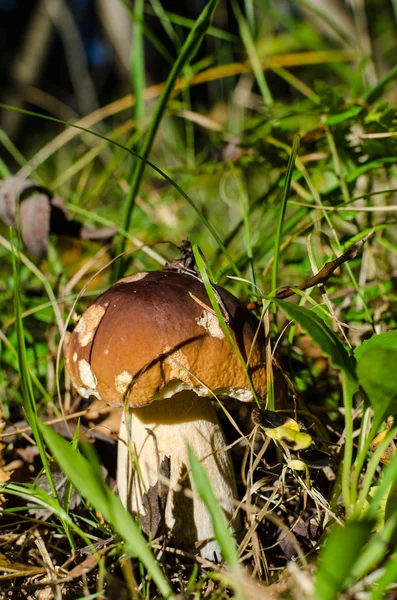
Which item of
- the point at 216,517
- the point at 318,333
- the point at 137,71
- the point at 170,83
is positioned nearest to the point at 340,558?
the point at 216,517

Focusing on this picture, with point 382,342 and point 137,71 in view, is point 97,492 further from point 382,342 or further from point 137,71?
Answer: point 137,71

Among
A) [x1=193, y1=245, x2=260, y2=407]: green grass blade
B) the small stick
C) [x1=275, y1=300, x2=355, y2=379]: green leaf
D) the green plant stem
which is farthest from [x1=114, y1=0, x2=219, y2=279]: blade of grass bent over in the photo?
the green plant stem

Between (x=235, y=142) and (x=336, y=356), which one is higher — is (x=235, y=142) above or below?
above

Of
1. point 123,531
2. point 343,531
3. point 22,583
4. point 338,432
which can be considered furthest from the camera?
point 338,432

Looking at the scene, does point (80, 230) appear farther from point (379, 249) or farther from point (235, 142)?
point (379, 249)

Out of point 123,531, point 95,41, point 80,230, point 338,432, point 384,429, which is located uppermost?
point 95,41

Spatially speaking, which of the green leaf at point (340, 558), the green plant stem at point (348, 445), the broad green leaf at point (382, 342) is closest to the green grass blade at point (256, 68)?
the broad green leaf at point (382, 342)

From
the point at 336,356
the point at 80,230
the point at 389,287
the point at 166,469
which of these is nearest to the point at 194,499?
the point at 166,469
